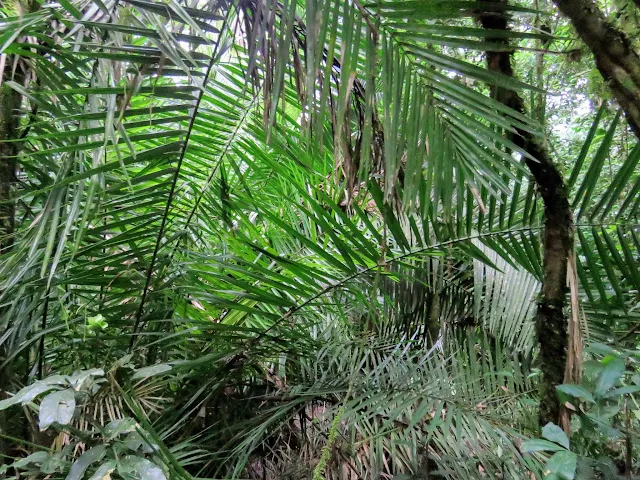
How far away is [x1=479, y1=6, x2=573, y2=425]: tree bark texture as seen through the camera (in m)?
0.67

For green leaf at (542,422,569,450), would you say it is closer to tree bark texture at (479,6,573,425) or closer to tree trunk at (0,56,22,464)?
tree bark texture at (479,6,573,425)

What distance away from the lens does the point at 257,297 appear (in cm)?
79

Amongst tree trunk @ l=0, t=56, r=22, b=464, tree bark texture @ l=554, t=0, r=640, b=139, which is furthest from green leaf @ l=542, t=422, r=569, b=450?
tree trunk @ l=0, t=56, r=22, b=464

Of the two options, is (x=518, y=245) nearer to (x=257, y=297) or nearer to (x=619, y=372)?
(x=619, y=372)

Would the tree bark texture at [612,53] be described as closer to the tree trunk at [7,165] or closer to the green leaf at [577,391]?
the green leaf at [577,391]

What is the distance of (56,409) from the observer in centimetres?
48

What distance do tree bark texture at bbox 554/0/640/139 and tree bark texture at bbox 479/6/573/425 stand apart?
13cm

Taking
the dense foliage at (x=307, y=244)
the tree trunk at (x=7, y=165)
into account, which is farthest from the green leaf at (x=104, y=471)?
the tree trunk at (x=7, y=165)

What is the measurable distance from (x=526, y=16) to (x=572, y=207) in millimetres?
412

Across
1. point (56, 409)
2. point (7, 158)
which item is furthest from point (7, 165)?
point (56, 409)

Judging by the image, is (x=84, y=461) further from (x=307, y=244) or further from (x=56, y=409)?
(x=307, y=244)

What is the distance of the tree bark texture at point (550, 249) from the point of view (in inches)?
26.3

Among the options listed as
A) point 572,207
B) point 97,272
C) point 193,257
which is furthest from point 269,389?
point 572,207

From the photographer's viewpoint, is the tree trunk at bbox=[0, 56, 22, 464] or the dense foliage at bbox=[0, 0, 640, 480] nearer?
the dense foliage at bbox=[0, 0, 640, 480]
